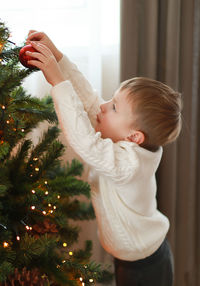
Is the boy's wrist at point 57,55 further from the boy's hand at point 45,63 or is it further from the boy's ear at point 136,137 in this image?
the boy's ear at point 136,137

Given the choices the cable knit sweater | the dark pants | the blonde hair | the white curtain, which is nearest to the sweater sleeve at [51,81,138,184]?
the cable knit sweater

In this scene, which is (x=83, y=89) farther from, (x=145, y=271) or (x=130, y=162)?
(x=145, y=271)

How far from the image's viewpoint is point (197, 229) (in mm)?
1520

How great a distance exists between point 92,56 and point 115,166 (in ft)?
2.15

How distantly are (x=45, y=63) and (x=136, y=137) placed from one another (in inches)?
12.3

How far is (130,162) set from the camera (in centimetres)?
86

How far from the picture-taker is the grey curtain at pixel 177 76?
1321mm

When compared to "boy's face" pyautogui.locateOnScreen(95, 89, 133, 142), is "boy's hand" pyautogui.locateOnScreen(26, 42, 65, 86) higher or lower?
higher

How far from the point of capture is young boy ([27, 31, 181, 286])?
0.86 m

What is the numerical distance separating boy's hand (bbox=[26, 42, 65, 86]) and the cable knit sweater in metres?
0.02

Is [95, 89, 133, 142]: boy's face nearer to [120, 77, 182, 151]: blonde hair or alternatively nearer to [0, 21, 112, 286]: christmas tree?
[120, 77, 182, 151]: blonde hair

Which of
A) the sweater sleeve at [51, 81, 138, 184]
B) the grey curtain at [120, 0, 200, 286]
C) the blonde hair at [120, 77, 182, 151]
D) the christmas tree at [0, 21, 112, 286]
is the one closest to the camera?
the christmas tree at [0, 21, 112, 286]

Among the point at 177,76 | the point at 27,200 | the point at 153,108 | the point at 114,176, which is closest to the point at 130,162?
the point at 114,176

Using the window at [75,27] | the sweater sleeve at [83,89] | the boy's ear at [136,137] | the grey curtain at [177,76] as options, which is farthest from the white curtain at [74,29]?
the boy's ear at [136,137]
